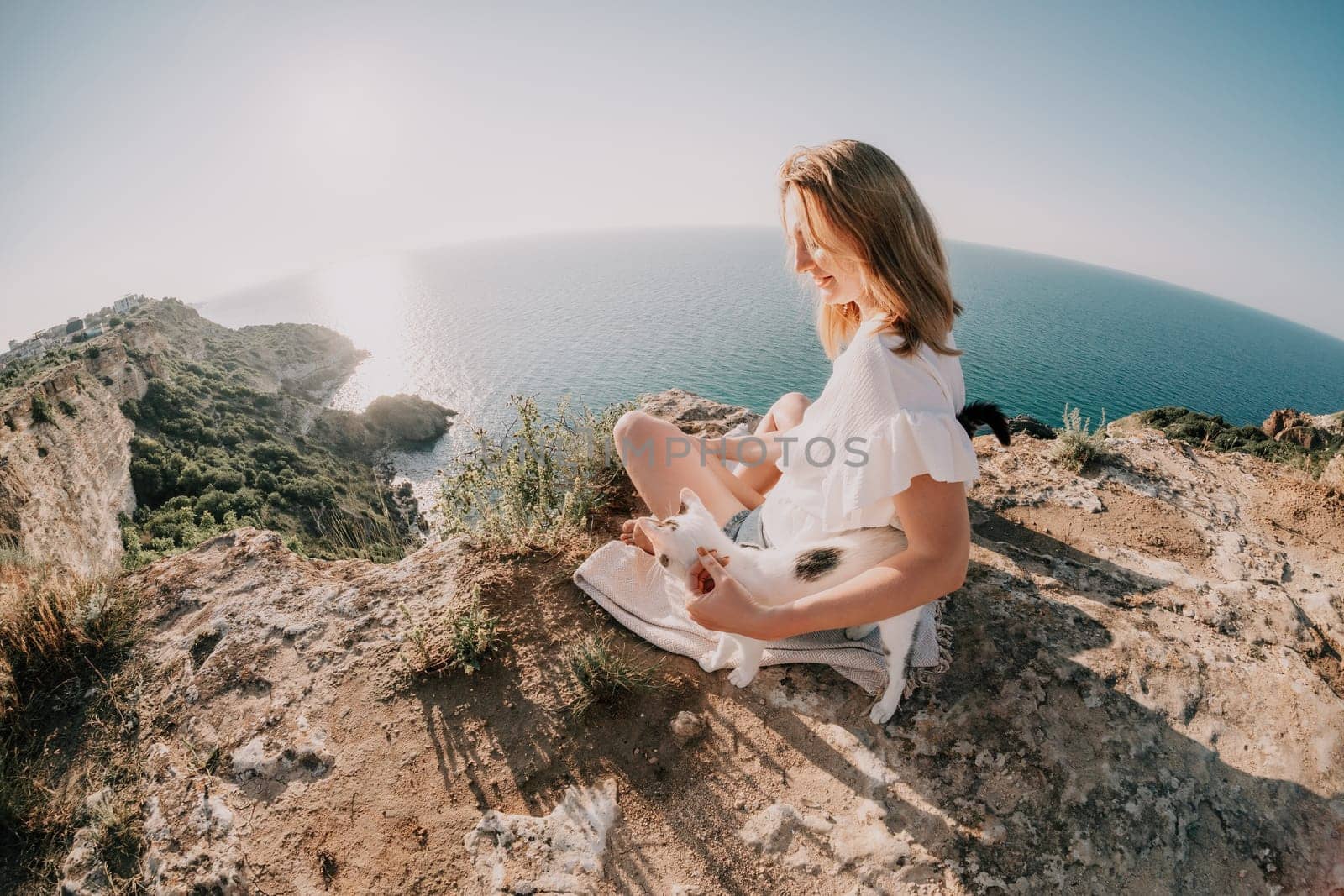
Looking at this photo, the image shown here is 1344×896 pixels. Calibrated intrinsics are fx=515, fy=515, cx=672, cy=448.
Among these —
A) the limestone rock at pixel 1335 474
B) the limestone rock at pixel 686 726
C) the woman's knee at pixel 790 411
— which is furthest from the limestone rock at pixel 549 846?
the limestone rock at pixel 1335 474

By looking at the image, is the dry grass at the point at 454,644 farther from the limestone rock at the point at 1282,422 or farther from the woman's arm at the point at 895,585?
the limestone rock at the point at 1282,422

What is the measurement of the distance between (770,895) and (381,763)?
1.86 metres

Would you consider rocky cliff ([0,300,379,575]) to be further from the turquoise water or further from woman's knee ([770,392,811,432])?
the turquoise water

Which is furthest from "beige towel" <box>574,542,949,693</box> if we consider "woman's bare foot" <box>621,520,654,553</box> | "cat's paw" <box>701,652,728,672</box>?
"woman's bare foot" <box>621,520,654,553</box>

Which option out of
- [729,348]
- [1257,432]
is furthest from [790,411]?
[729,348]

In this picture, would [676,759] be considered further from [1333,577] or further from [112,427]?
[112,427]

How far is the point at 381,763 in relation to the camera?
8.13 feet

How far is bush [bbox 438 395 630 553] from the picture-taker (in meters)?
3.67

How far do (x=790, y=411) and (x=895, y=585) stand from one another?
71.8 inches

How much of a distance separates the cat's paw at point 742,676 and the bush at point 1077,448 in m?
4.13

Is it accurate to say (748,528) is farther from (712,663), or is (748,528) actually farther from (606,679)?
(606,679)

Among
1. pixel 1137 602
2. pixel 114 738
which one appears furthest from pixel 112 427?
pixel 1137 602

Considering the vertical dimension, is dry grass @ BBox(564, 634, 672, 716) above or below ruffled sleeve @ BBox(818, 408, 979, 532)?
below

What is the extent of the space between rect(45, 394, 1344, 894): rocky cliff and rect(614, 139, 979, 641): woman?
1119mm
